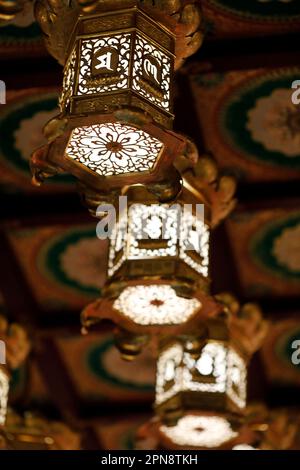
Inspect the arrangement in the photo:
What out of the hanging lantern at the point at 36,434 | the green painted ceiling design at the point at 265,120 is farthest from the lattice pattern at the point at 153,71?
the hanging lantern at the point at 36,434

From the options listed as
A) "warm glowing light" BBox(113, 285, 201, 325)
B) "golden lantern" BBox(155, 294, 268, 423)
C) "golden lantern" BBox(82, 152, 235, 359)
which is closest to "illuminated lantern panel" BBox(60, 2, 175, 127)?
"golden lantern" BBox(82, 152, 235, 359)

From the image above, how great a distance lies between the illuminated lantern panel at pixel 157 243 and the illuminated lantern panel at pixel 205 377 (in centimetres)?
103

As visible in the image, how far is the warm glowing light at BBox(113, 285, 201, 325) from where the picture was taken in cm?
684

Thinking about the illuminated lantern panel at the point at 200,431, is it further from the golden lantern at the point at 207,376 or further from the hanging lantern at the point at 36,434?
the hanging lantern at the point at 36,434

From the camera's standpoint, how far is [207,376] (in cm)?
789

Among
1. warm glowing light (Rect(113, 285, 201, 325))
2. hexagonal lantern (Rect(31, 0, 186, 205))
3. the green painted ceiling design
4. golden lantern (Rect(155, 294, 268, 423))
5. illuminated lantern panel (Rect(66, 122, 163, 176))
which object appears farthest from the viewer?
golden lantern (Rect(155, 294, 268, 423))

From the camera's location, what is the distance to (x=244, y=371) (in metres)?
8.16

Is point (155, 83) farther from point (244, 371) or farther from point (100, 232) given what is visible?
point (244, 371)

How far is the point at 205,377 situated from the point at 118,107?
8.94 ft

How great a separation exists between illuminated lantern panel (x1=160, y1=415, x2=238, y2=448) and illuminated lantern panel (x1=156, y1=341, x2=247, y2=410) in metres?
0.12

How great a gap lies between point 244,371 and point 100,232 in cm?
138

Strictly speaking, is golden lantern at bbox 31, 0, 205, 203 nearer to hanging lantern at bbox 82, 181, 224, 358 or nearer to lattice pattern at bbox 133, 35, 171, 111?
lattice pattern at bbox 133, 35, 171, 111

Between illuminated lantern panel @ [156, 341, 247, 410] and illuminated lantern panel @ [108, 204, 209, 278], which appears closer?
illuminated lantern panel @ [108, 204, 209, 278]

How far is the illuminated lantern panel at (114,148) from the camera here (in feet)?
18.9
